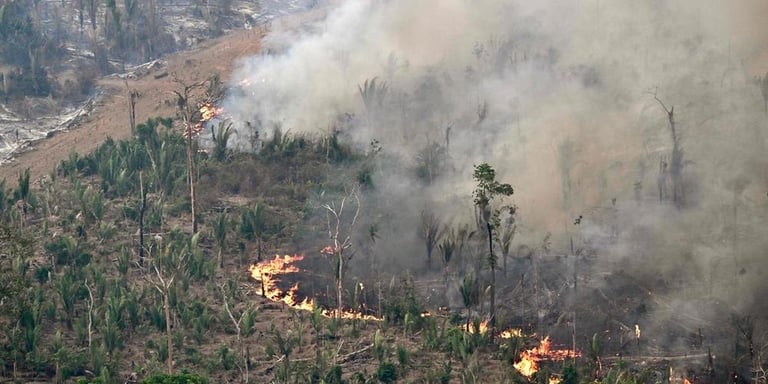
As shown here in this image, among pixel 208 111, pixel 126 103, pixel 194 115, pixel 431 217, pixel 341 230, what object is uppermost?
pixel 126 103

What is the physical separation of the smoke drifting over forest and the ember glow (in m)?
3.30

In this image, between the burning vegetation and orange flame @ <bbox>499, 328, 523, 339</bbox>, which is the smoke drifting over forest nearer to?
the burning vegetation

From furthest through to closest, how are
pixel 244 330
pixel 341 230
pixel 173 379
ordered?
pixel 341 230 → pixel 244 330 → pixel 173 379

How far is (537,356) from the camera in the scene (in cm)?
3925

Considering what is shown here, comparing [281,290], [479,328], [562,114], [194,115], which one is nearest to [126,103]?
[194,115]

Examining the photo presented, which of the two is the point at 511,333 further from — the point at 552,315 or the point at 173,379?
the point at 173,379

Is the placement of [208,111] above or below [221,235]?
above

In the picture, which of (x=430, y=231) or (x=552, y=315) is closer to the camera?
(x=552, y=315)

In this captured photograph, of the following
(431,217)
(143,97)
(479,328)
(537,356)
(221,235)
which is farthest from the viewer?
(143,97)

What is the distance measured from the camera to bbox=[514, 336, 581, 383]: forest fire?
127ft

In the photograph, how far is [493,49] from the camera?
6169 centimetres

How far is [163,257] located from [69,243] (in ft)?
12.0

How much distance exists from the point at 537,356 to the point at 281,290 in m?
10.0

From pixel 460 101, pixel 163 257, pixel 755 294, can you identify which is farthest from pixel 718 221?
pixel 163 257
